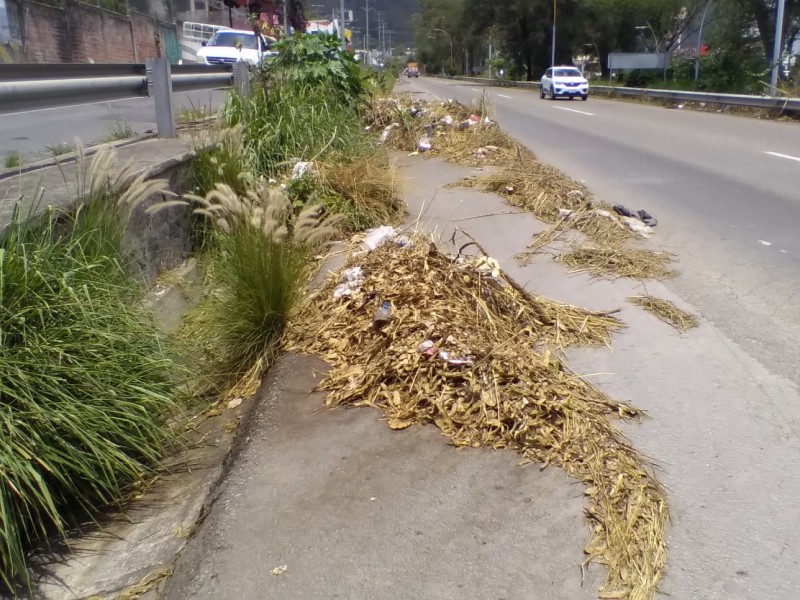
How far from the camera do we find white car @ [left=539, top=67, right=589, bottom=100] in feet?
116

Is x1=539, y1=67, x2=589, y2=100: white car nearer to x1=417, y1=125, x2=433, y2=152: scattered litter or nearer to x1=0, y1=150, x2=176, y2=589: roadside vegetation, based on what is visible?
x1=417, y1=125, x2=433, y2=152: scattered litter

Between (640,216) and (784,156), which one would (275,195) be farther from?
(784,156)

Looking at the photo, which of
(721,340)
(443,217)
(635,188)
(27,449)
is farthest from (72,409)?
(635,188)

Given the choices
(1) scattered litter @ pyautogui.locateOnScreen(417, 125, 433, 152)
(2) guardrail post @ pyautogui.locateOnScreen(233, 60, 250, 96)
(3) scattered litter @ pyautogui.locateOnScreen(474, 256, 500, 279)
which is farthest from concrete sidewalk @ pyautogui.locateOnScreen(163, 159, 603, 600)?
(1) scattered litter @ pyautogui.locateOnScreen(417, 125, 433, 152)

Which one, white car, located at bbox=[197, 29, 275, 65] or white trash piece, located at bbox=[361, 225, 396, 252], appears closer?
white trash piece, located at bbox=[361, 225, 396, 252]

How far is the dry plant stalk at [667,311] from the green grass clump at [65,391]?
3.00m

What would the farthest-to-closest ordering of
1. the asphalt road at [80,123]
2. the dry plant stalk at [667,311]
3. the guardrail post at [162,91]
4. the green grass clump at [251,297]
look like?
the asphalt road at [80,123], the guardrail post at [162,91], the dry plant stalk at [667,311], the green grass clump at [251,297]

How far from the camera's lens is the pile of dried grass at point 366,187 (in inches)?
277

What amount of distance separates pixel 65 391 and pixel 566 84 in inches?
1381

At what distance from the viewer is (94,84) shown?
18.9ft

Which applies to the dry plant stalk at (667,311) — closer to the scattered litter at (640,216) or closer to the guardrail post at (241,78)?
the scattered litter at (640,216)

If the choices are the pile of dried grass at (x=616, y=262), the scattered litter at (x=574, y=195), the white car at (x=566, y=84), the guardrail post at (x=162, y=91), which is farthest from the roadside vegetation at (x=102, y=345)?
the white car at (x=566, y=84)

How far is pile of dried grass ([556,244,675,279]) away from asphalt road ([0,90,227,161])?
14.0 ft

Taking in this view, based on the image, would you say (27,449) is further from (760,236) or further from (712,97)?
(712,97)
